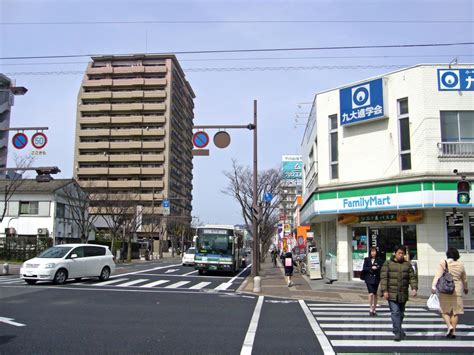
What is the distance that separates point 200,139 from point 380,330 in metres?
10.9

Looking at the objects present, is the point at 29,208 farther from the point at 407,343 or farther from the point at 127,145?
the point at 407,343

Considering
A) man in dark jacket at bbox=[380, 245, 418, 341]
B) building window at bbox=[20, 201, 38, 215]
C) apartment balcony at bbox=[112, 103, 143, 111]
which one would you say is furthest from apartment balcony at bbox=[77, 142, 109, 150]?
man in dark jacket at bbox=[380, 245, 418, 341]

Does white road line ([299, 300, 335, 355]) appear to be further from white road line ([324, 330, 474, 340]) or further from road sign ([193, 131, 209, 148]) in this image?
road sign ([193, 131, 209, 148])

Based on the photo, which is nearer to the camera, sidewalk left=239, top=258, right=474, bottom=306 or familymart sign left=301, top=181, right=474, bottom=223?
sidewalk left=239, top=258, right=474, bottom=306

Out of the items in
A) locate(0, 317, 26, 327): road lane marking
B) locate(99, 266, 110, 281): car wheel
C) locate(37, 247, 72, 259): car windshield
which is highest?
locate(37, 247, 72, 259): car windshield

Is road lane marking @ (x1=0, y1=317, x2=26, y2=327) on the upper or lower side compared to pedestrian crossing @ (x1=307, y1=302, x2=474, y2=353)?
upper

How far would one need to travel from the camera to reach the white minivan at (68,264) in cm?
1938

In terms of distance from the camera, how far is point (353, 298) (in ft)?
54.4

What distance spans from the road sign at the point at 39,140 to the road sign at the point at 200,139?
6.19 metres

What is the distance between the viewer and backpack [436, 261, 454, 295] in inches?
368

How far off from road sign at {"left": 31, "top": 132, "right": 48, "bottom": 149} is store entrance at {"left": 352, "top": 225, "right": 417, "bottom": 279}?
13.8m

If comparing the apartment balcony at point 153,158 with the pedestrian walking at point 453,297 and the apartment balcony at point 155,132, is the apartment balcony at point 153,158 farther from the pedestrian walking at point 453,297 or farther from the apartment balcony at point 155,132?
the pedestrian walking at point 453,297

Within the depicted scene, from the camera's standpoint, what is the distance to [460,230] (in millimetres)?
18125

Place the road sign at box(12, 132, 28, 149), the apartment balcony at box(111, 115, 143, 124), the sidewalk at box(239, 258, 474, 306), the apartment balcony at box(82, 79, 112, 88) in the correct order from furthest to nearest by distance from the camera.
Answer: the apartment balcony at box(82, 79, 112, 88)
the apartment balcony at box(111, 115, 143, 124)
the road sign at box(12, 132, 28, 149)
the sidewalk at box(239, 258, 474, 306)
